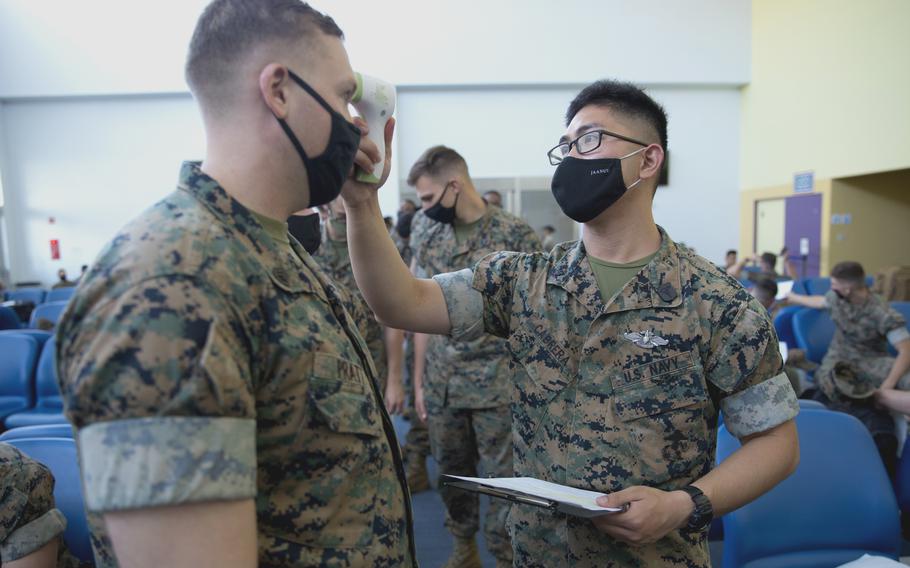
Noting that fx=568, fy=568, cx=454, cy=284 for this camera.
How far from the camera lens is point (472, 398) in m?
2.41

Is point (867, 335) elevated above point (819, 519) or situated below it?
above

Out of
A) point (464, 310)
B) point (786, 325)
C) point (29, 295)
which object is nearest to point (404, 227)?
point (786, 325)

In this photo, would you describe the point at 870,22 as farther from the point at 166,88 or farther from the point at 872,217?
the point at 166,88

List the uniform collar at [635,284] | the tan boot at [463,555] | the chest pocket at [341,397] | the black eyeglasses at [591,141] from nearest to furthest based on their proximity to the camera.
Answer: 1. the chest pocket at [341,397]
2. the uniform collar at [635,284]
3. the black eyeglasses at [591,141]
4. the tan boot at [463,555]

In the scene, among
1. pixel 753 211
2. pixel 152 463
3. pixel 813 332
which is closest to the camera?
pixel 152 463

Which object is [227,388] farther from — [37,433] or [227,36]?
[37,433]

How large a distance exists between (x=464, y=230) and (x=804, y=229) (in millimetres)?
8285

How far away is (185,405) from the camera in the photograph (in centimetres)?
58

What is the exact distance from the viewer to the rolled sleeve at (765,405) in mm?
1180

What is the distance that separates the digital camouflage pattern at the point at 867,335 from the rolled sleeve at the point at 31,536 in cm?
344

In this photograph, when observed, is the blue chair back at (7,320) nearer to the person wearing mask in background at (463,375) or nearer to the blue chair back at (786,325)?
the person wearing mask in background at (463,375)

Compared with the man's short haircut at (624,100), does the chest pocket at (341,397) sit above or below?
below

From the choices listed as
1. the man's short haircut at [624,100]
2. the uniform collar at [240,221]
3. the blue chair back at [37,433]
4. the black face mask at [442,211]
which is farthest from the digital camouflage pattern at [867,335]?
the blue chair back at [37,433]

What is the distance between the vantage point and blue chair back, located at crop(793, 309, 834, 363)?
13.0 ft
